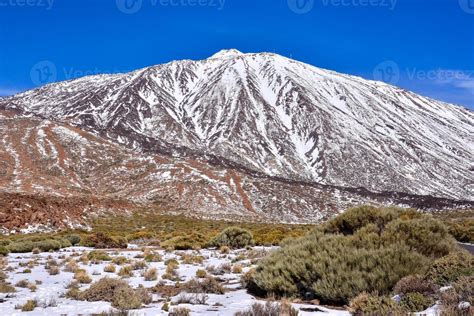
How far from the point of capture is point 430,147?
179125 mm

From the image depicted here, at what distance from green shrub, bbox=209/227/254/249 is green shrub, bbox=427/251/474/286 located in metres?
15.5

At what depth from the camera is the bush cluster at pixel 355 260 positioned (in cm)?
951

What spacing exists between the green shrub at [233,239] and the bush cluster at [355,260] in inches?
470

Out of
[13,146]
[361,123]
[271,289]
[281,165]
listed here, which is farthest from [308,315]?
[361,123]

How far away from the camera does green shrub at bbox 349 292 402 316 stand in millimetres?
7086

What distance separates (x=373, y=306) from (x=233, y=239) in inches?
673

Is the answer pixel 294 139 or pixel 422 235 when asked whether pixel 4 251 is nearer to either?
pixel 422 235

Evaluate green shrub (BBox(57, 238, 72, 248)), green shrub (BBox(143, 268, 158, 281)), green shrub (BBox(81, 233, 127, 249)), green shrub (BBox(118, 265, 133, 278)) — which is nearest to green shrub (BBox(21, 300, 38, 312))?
green shrub (BBox(143, 268, 158, 281))

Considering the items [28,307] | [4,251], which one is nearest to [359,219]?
[28,307]

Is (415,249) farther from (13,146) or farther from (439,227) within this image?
(13,146)

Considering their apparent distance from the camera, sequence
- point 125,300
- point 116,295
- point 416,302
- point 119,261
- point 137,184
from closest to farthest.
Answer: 1. point 416,302
2. point 125,300
3. point 116,295
4. point 119,261
5. point 137,184

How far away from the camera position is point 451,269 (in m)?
8.87

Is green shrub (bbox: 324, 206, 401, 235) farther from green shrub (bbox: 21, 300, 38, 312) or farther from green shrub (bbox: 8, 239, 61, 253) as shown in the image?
green shrub (bbox: 8, 239, 61, 253)

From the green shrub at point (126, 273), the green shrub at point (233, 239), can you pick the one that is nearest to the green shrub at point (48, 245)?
the green shrub at point (233, 239)
